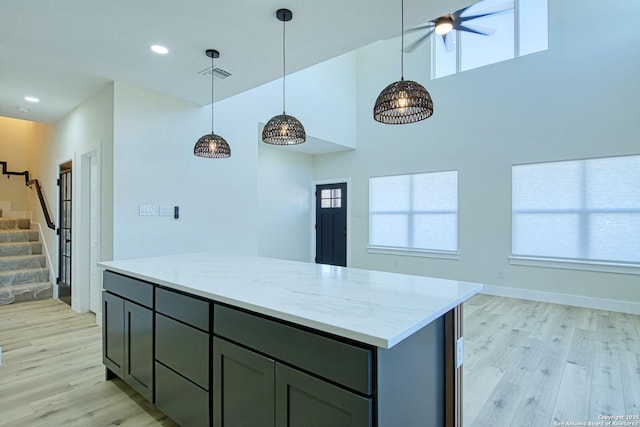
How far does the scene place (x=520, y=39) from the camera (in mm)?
5121

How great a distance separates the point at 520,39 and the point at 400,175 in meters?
2.76

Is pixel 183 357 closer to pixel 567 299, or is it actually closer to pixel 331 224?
pixel 567 299

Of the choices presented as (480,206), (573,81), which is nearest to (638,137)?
(573,81)

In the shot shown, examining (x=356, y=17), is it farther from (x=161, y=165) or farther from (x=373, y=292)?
(x=161, y=165)

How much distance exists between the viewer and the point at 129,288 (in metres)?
2.15

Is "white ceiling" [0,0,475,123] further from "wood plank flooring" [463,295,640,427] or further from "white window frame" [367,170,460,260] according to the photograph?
"white window frame" [367,170,460,260]

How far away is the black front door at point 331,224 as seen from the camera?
7.06 m

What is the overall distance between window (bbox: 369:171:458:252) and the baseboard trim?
36.8 inches

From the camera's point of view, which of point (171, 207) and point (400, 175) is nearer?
point (171, 207)

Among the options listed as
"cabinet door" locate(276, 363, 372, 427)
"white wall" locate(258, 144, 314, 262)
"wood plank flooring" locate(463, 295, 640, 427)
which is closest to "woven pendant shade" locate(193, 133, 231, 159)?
"cabinet door" locate(276, 363, 372, 427)

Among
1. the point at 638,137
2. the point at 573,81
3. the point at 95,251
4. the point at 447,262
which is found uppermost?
the point at 573,81

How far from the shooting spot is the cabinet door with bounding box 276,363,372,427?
104 centimetres

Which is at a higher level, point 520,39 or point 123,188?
point 520,39

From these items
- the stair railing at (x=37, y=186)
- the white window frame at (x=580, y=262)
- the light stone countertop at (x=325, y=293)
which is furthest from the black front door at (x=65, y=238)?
the white window frame at (x=580, y=262)
